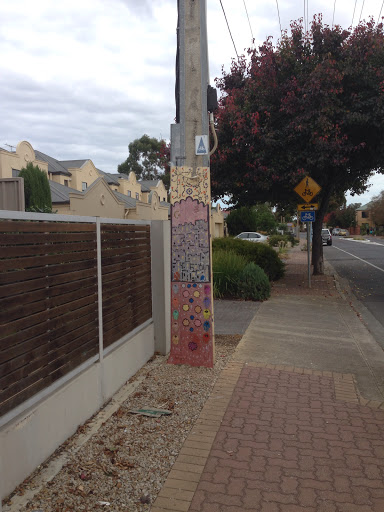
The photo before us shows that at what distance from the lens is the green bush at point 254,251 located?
45.9ft

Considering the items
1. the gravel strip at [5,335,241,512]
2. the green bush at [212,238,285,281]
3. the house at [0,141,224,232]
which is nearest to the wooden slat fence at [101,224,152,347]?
the gravel strip at [5,335,241,512]

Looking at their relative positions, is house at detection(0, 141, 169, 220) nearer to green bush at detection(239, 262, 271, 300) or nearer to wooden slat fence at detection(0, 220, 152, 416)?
green bush at detection(239, 262, 271, 300)

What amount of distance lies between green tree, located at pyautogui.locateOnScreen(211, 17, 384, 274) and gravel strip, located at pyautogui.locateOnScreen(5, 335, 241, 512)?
829cm

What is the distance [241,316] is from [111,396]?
485cm

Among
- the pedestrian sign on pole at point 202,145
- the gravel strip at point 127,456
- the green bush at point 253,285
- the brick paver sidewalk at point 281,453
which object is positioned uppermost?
the pedestrian sign on pole at point 202,145

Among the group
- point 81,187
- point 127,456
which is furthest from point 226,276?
point 81,187

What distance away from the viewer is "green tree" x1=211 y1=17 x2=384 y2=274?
1184cm

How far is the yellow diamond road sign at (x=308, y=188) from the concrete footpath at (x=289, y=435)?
5.89m

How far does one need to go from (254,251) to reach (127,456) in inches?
422

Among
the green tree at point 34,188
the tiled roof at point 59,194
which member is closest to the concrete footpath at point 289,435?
the green tree at point 34,188

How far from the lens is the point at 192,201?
5.80 metres

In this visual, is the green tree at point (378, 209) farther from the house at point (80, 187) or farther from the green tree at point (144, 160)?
the house at point (80, 187)

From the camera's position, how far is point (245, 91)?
13188 mm

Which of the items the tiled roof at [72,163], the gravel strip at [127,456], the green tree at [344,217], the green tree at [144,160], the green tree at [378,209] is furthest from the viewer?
the green tree at [344,217]
